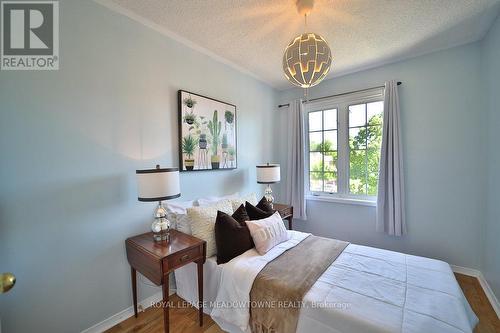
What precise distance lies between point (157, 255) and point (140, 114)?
123 centimetres

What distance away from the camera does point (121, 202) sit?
1.81 metres

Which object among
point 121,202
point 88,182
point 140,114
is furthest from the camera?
point 140,114

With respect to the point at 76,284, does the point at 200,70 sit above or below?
above

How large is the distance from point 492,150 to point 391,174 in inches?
33.9

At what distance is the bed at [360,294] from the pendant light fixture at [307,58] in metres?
1.43

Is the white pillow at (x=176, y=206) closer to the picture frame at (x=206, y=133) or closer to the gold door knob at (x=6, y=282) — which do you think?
the picture frame at (x=206, y=133)

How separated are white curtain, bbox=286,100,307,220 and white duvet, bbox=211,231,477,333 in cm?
144

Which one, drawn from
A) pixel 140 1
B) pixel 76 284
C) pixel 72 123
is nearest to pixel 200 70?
pixel 140 1

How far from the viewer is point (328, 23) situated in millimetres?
1939

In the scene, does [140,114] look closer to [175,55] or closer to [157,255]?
[175,55]

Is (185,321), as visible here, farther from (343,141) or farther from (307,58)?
(343,141)

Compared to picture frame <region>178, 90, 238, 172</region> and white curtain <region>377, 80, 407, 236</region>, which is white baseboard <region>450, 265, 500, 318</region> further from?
picture frame <region>178, 90, 238, 172</region>

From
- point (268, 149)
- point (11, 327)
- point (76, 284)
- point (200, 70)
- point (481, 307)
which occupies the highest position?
point (200, 70)

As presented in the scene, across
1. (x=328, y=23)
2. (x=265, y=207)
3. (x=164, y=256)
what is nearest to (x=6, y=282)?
(x=164, y=256)
